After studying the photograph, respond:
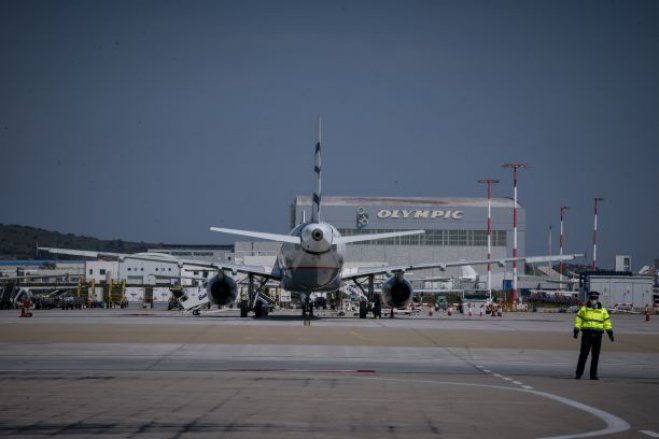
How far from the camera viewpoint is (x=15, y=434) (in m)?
11.8

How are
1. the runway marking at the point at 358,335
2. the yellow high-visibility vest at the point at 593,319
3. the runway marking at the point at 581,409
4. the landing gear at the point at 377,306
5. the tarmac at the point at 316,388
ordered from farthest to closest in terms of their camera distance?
the landing gear at the point at 377,306
the runway marking at the point at 358,335
the yellow high-visibility vest at the point at 593,319
the tarmac at the point at 316,388
the runway marking at the point at 581,409

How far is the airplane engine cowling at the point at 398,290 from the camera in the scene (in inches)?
2234

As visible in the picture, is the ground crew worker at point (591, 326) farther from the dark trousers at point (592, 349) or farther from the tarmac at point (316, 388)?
the tarmac at point (316, 388)

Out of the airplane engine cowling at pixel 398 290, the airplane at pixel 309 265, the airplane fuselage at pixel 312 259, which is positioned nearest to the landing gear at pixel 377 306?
the airplane at pixel 309 265

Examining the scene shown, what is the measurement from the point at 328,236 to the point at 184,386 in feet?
107

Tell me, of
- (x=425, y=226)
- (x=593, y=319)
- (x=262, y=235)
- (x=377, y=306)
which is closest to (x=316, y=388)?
(x=593, y=319)

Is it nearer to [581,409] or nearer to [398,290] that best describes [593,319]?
[581,409]

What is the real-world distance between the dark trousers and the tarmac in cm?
45

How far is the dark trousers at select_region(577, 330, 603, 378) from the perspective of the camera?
21.4 metres

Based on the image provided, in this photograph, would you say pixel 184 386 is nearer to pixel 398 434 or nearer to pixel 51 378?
pixel 51 378

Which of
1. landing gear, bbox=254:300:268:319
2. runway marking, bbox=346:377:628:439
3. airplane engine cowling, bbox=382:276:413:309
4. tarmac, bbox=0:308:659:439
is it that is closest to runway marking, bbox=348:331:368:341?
tarmac, bbox=0:308:659:439

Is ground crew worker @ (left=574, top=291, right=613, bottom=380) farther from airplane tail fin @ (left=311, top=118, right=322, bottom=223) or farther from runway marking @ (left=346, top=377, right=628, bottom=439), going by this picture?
airplane tail fin @ (left=311, top=118, right=322, bottom=223)

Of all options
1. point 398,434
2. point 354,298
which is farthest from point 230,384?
point 354,298

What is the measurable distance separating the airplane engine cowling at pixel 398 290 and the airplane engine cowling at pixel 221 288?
8622 mm
